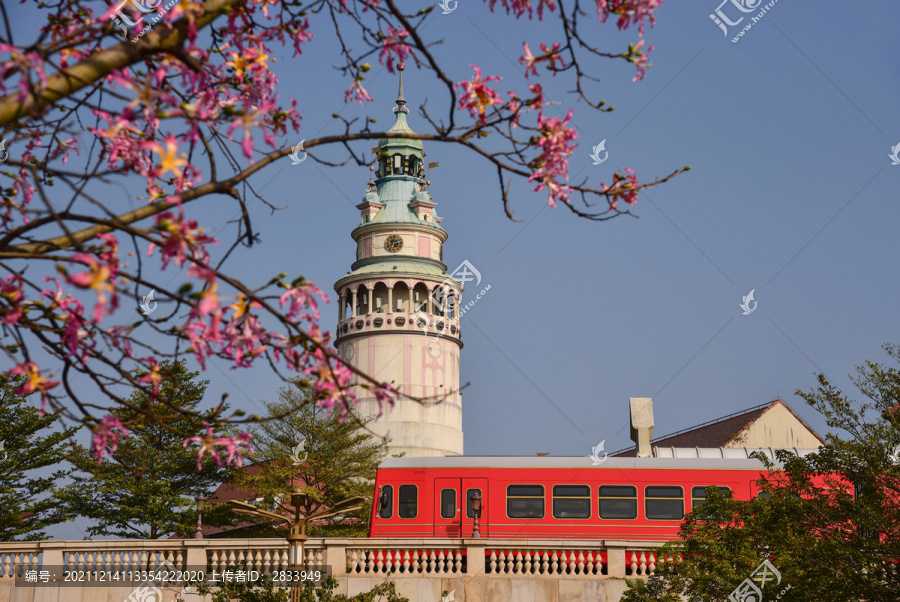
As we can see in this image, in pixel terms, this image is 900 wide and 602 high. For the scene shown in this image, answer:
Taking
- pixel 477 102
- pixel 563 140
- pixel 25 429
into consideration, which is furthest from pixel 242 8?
pixel 25 429

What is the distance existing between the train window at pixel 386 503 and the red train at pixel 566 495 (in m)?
0.49

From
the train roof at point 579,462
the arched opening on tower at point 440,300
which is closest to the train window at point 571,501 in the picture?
the train roof at point 579,462

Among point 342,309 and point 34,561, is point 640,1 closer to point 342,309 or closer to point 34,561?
point 34,561

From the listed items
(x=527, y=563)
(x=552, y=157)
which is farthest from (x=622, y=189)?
(x=527, y=563)

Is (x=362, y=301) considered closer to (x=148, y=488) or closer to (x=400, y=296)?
(x=400, y=296)

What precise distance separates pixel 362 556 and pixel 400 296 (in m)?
34.8

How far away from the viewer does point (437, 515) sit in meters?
27.4

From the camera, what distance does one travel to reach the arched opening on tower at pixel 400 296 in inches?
2251

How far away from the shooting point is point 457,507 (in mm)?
27312

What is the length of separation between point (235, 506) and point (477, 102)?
16.1 m

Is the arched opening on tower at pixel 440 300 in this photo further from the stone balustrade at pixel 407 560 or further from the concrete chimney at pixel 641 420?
the stone balustrade at pixel 407 560

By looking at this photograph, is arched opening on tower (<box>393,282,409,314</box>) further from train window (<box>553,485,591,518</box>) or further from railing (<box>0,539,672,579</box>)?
railing (<box>0,539,672,579</box>)

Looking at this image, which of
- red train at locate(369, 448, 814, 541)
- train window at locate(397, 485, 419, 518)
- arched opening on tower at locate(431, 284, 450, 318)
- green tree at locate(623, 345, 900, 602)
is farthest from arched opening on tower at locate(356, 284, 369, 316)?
green tree at locate(623, 345, 900, 602)

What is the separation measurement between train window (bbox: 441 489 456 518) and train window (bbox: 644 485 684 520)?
17.1ft
